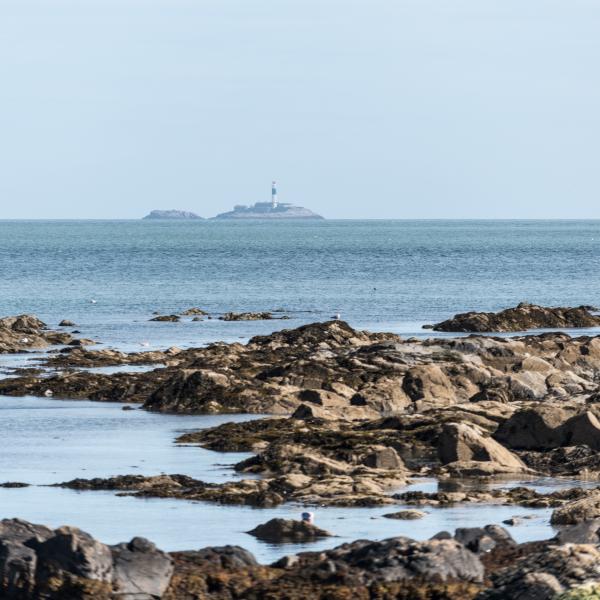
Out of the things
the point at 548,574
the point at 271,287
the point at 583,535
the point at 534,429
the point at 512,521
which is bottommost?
the point at 271,287

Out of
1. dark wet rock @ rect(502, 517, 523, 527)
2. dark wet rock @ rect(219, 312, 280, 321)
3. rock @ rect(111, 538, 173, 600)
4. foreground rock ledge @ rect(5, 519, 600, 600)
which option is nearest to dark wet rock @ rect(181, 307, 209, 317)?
dark wet rock @ rect(219, 312, 280, 321)

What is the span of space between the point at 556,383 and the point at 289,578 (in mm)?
26588

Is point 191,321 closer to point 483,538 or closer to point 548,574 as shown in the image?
point 483,538

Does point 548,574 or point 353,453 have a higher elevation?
point 548,574

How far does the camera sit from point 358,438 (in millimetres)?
37094

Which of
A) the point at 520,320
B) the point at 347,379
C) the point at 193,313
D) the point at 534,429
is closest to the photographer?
the point at 534,429

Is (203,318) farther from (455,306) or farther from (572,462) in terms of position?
(572,462)

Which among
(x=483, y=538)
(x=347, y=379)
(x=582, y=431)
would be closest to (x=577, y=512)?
(x=483, y=538)

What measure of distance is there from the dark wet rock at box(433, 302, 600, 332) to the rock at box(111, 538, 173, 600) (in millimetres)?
56185

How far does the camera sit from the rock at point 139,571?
20.4 metres

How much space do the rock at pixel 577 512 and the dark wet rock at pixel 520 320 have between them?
48.3 m

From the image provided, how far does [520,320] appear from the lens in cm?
7856

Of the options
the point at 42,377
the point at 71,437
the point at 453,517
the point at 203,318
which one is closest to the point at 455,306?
the point at 203,318

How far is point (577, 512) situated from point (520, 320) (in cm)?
5100
